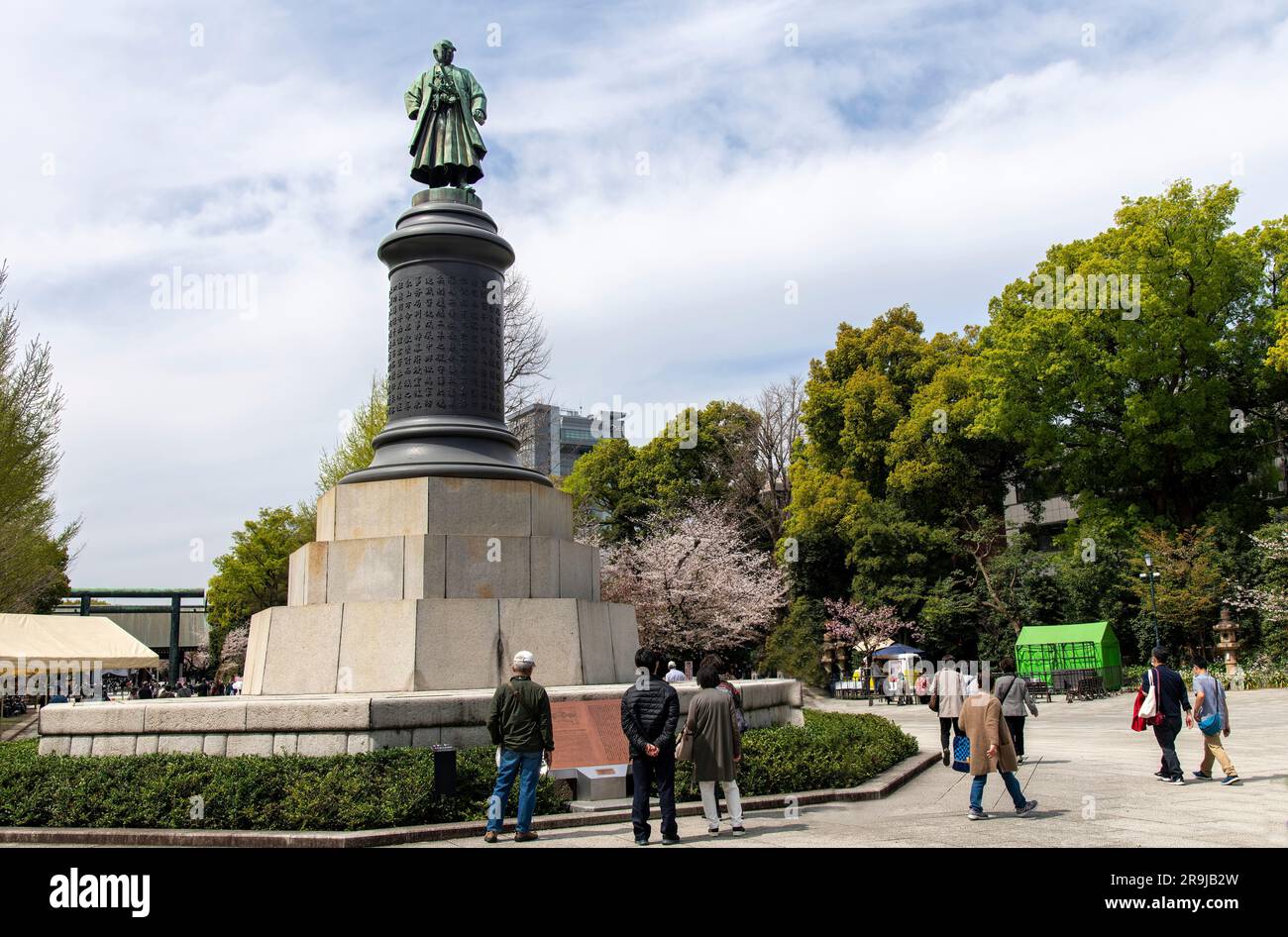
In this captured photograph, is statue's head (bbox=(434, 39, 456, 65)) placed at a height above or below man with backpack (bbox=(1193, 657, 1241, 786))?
above

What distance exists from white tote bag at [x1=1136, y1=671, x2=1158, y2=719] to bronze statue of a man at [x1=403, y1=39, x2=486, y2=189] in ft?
37.1

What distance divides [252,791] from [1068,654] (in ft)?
99.0

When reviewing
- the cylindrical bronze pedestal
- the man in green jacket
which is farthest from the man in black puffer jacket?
the cylindrical bronze pedestal

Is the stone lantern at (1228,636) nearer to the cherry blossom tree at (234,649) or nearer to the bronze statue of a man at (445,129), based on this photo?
the bronze statue of a man at (445,129)

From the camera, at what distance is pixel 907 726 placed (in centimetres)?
2291

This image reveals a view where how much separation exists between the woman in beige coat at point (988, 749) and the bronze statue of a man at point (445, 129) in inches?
405

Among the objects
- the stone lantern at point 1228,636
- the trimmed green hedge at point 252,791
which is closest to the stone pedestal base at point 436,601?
the trimmed green hedge at point 252,791

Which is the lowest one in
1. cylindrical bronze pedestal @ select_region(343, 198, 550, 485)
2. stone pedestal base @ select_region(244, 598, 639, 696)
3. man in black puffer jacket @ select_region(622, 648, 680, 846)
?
man in black puffer jacket @ select_region(622, 648, 680, 846)

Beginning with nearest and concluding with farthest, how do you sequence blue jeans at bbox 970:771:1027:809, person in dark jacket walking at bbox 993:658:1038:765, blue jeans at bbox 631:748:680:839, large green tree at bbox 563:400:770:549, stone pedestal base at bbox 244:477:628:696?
blue jeans at bbox 631:748:680:839 → blue jeans at bbox 970:771:1027:809 → stone pedestal base at bbox 244:477:628:696 → person in dark jacket walking at bbox 993:658:1038:765 → large green tree at bbox 563:400:770:549

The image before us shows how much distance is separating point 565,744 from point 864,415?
31965 mm

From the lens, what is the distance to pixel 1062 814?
9.10 meters

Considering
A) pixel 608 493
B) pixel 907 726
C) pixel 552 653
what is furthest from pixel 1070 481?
pixel 552 653

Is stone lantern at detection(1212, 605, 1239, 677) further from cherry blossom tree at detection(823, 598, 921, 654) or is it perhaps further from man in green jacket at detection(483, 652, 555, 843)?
man in green jacket at detection(483, 652, 555, 843)

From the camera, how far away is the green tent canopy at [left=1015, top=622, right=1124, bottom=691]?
31.4 meters
